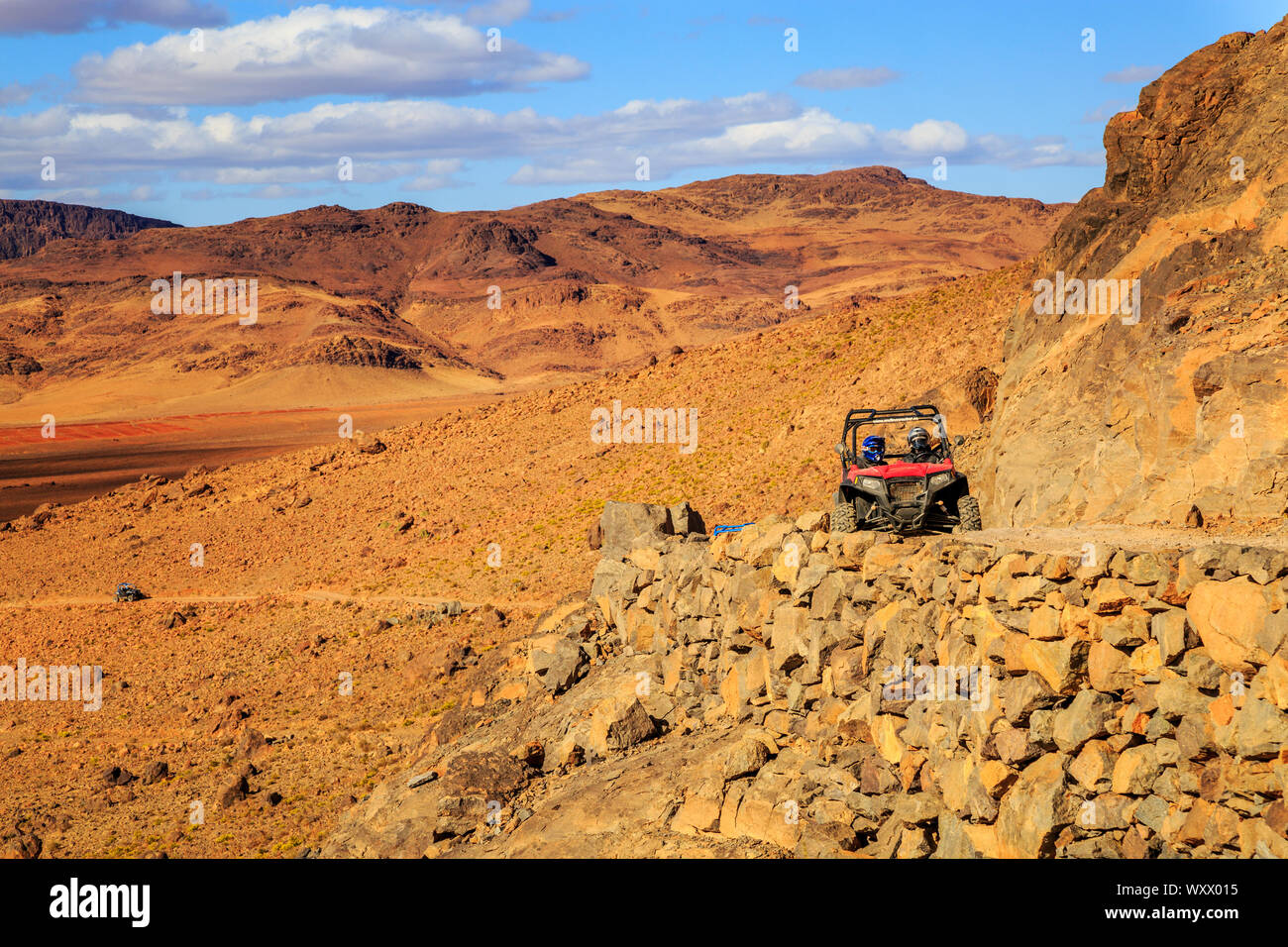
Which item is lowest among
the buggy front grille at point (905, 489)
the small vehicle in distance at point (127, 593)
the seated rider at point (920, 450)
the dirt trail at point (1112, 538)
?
the small vehicle in distance at point (127, 593)

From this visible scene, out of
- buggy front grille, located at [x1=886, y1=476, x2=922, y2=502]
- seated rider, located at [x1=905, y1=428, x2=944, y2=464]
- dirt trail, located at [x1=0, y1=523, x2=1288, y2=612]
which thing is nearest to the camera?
dirt trail, located at [x1=0, y1=523, x2=1288, y2=612]

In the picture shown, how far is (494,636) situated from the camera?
818 inches

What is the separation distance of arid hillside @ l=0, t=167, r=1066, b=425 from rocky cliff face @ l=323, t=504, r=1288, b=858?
74.3 meters

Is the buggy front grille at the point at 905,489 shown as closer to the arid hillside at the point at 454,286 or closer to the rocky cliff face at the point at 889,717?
the rocky cliff face at the point at 889,717

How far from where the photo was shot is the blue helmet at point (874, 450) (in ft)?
42.5

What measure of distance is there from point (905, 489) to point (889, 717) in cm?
438

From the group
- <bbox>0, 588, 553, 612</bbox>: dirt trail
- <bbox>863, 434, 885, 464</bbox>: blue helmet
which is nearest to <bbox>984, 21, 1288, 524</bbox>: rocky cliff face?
<bbox>863, 434, 885, 464</bbox>: blue helmet

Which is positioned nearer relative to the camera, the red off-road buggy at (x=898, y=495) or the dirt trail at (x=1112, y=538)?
the dirt trail at (x=1112, y=538)

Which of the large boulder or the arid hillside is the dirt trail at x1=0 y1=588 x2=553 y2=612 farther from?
the arid hillside

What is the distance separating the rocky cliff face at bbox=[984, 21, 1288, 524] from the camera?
12391 millimetres

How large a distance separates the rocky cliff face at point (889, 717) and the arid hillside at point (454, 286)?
7433 cm

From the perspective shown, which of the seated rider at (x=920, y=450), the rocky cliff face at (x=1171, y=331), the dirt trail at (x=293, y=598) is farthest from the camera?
the dirt trail at (x=293, y=598)

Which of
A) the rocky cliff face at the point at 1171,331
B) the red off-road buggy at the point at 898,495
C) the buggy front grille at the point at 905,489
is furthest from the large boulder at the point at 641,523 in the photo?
the buggy front grille at the point at 905,489
